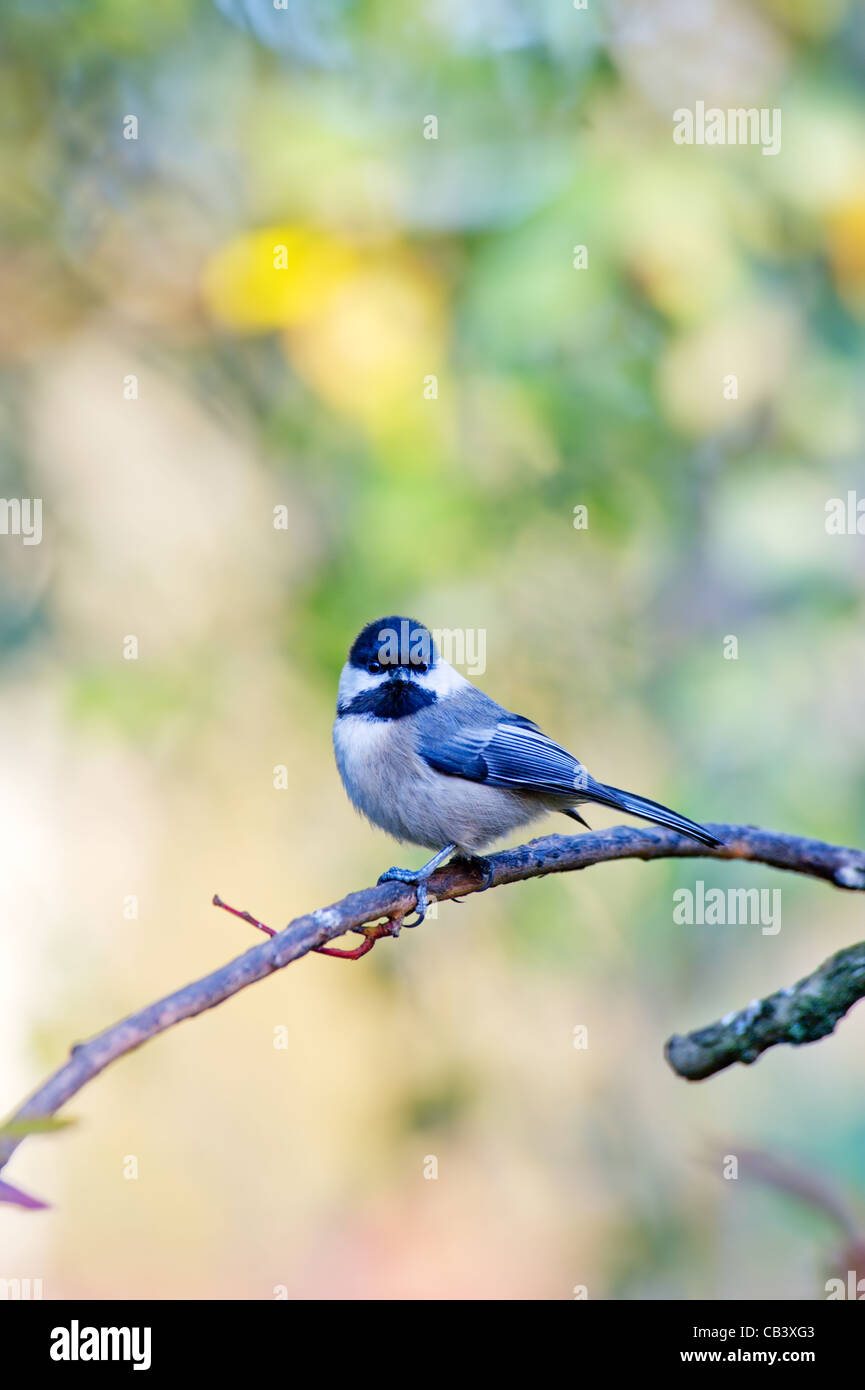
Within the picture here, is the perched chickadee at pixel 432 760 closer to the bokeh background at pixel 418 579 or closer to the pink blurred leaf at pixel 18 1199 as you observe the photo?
the bokeh background at pixel 418 579

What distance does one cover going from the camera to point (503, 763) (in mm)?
2914

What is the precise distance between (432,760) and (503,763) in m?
0.18

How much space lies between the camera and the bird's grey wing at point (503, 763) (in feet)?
9.39

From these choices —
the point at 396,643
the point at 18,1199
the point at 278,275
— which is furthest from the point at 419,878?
the point at 278,275

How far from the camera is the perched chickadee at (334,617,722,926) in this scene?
9.24 feet

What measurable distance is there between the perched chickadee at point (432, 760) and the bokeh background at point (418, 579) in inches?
26.0

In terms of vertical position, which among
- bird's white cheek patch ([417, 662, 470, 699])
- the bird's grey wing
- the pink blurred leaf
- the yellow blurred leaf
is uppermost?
the yellow blurred leaf

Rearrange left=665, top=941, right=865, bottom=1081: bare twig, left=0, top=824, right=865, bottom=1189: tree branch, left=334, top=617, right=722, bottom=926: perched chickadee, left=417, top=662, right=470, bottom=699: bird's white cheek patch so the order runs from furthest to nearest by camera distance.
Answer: left=417, top=662, right=470, bottom=699: bird's white cheek patch < left=334, top=617, right=722, bottom=926: perched chickadee < left=665, top=941, right=865, bottom=1081: bare twig < left=0, top=824, right=865, bottom=1189: tree branch

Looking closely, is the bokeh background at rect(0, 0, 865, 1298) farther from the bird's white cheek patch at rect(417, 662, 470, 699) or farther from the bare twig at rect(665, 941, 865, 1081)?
the bare twig at rect(665, 941, 865, 1081)

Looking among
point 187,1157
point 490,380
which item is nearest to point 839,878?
point 490,380

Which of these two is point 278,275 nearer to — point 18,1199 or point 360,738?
point 360,738

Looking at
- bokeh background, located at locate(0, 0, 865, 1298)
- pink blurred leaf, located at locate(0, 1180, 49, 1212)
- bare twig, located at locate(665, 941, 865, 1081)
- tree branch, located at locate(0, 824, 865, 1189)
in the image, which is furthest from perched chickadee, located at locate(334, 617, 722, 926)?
pink blurred leaf, located at locate(0, 1180, 49, 1212)

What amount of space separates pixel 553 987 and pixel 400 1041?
670 mm

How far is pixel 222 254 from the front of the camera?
3604 mm
